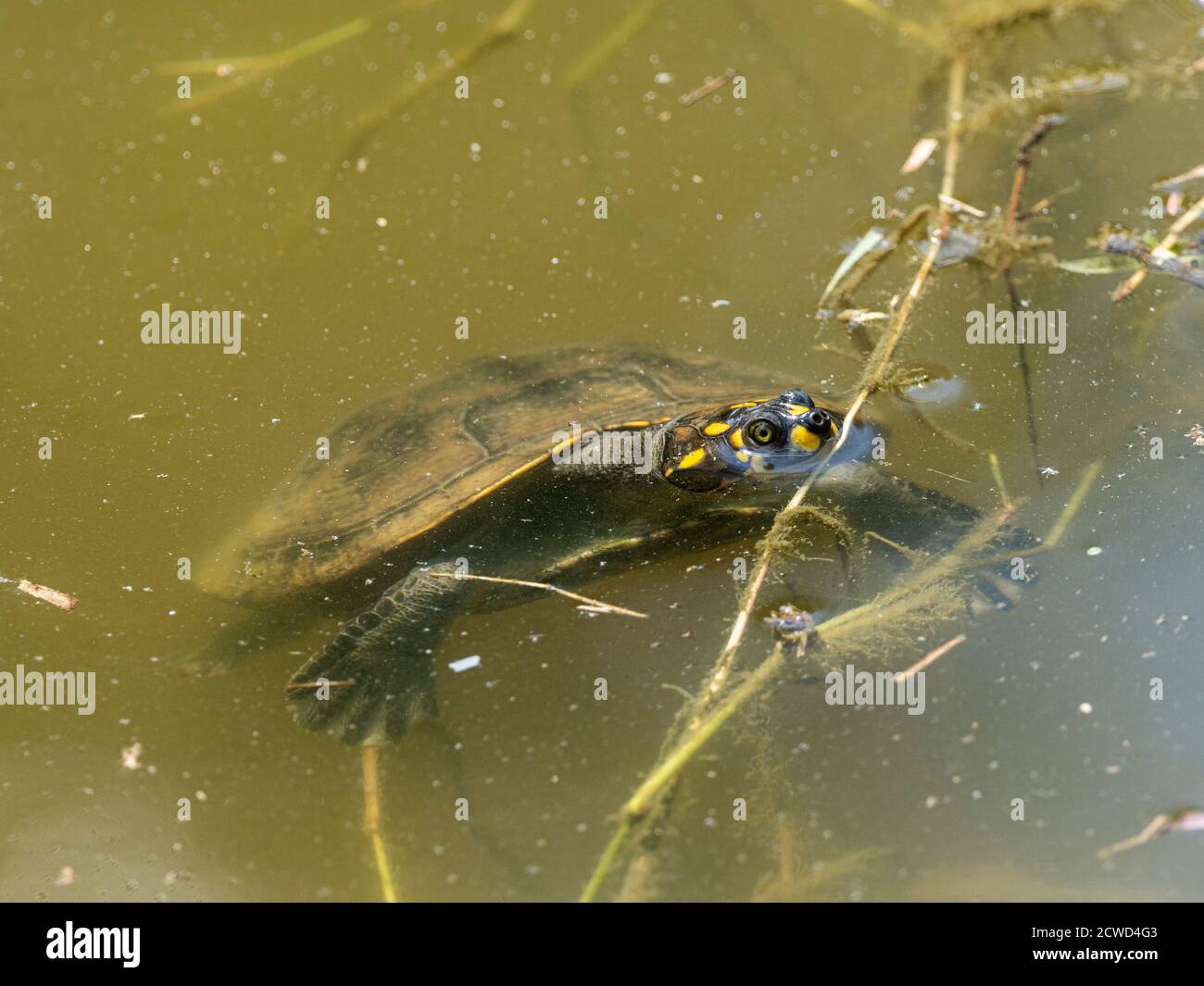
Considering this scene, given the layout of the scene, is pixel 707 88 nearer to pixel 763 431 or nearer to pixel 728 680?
pixel 763 431

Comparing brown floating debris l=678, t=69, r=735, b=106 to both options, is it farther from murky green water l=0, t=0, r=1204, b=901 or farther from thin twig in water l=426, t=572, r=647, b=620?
thin twig in water l=426, t=572, r=647, b=620

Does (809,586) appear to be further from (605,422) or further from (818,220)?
(818,220)

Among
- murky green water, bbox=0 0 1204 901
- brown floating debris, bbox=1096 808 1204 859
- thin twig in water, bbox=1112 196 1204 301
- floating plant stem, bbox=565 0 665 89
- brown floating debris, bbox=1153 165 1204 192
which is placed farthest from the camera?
floating plant stem, bbox=565 0 665 89

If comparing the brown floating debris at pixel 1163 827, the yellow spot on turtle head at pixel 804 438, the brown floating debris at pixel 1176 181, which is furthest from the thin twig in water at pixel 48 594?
the brown floating debris at pixel 1176 181

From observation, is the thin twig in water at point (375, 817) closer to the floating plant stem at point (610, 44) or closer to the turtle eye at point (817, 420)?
the turtle eye at point (817, 420)

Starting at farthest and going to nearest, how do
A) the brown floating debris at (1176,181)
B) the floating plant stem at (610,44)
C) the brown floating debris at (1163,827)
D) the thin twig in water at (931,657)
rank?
the floating plant stem at (610,44) → the brown floating debris at (1176,181) → the thin twig in water at (931,657) → the brown floating debris at (1163,827)

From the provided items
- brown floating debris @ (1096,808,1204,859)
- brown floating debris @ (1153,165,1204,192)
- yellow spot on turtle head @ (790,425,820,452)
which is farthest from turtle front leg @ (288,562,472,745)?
brown floating debris @ (1153,165,1204,192)

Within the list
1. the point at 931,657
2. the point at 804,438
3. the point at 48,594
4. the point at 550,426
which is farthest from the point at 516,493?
the point at 48,594
